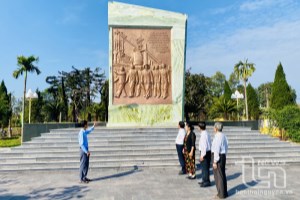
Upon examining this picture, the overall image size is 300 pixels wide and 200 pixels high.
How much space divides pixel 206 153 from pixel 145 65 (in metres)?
7.55

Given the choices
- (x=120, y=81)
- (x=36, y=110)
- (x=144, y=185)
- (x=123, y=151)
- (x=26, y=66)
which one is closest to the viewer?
(x=144, y=185)

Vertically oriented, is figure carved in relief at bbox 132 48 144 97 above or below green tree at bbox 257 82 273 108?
below

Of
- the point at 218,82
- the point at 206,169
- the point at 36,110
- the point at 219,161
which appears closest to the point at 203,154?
the point at 206,169

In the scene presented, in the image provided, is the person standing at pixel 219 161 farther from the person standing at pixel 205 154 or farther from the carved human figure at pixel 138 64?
the carved human figure at pixel 138 64

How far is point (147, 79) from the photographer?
12.8 metres

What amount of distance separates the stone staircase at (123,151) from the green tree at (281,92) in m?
21.5

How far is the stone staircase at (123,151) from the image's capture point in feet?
28.1

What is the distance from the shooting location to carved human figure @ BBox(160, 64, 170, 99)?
1290 cm

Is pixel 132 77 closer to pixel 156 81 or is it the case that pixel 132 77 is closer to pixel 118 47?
pixel 156 81

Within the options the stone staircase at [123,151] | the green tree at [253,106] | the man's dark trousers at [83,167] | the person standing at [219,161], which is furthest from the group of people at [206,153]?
the green tree at [253,106]

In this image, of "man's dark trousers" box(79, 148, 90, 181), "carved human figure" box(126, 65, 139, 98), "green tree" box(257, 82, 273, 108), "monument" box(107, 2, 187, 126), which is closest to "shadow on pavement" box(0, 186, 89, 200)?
"man's dark trousers" box(79, 148, 90, 181)

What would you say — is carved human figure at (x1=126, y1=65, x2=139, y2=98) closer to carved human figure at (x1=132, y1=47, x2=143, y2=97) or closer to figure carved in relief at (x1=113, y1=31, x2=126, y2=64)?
carved human figure at (x1=132, y1=47, x2=143, y2=97)

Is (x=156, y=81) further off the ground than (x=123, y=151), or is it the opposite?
(x=156, y=81)

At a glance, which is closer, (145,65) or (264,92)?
(145,65)
